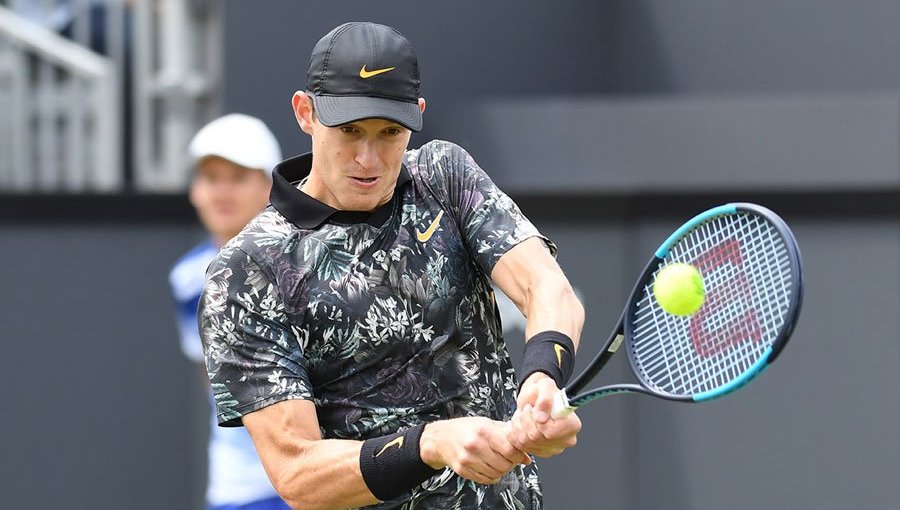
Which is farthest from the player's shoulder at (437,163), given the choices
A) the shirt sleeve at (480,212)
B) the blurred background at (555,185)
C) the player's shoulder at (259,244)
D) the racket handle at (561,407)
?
the blurred background at (555,185)

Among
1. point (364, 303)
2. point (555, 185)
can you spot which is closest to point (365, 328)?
point (364, 303)

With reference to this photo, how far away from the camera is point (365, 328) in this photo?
117 inches

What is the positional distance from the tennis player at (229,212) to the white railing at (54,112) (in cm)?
167

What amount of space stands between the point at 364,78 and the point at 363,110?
69mm

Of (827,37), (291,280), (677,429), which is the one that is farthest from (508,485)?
(827,37)

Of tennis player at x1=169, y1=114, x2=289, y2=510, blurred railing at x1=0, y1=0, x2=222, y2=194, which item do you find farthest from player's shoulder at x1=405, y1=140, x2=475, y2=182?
blurred railing at x1=0, y1=0, x2=222, y2=194

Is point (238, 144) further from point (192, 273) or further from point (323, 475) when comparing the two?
point (323, 475)

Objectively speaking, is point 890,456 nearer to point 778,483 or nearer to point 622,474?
point 778,483

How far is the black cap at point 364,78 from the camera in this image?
9.53ft

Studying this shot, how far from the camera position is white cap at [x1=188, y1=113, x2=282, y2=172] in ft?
15.7

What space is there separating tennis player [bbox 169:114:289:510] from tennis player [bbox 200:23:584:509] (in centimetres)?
158

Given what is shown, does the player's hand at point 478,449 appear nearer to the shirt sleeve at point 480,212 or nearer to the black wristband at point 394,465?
the black wristband at point 394,465

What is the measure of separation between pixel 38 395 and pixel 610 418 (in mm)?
2367

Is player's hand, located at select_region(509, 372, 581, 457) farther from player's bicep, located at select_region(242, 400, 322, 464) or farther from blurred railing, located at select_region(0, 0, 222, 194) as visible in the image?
blurred railing, located at select_region(0, 0, 222, 194)
